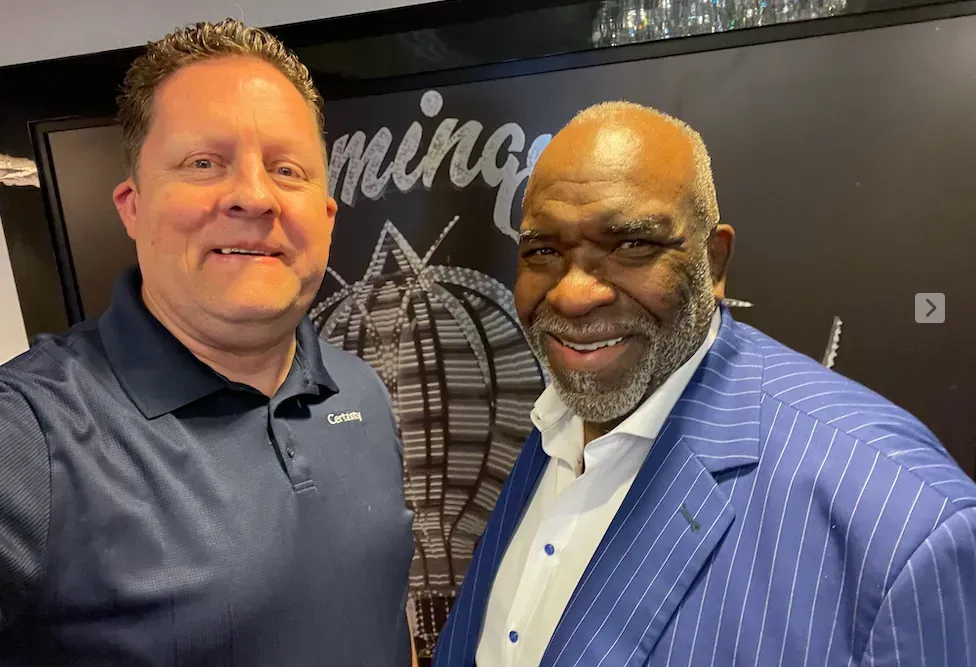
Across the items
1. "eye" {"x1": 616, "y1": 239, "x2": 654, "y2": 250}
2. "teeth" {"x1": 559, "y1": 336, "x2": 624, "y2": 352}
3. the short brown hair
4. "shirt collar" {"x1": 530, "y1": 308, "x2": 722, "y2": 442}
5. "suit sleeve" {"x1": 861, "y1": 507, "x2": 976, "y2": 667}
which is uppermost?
the short brown hair

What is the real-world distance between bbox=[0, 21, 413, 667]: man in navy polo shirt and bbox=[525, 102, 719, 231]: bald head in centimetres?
45

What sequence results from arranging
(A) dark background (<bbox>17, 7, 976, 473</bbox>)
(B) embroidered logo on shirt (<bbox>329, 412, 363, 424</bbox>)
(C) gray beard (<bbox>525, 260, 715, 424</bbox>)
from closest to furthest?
(C) gray beard (<bbox>525, 260, 715, 424</bbox>) < (B) embroidered logo on shirt (<bbox>329, 412, 363, 424</bbox>) < (A) dark background (<bbox>17, 7, 976, 473</bbox>)

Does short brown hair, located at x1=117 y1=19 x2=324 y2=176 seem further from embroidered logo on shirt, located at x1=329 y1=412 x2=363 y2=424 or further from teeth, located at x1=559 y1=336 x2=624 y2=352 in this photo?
teeth, located at x1=559 y1=336 x2=624 y2=352

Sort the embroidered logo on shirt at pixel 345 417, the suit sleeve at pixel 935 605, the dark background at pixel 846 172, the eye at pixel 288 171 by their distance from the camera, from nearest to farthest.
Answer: the suit sleeve at pixel 935 605, the eye at pixel 288 171, the embroidered logo on shirt at pixel 345 417, the dark background at pixel 846 172

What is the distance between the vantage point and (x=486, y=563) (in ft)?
3.37

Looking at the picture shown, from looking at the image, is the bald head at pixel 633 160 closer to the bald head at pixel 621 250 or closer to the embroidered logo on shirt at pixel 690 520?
the bald head at pixel 621 250

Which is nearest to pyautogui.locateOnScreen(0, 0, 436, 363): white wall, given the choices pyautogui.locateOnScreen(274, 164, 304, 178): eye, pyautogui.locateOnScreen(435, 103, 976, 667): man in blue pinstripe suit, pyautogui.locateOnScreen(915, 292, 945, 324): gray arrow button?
pyautogui.locateOnScreen(274, 164, 304, 178): eye

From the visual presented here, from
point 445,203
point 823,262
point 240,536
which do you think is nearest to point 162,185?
point 240,536

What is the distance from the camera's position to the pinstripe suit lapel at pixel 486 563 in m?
1.00

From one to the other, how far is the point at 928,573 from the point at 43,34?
2.28m

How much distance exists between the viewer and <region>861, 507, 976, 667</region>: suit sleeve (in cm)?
58

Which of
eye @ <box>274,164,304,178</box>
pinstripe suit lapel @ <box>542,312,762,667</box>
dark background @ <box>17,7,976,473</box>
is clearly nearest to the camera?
pinstripe suit lapel @ <box>542,312,762,667</box>

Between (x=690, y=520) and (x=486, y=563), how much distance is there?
43 centimetres

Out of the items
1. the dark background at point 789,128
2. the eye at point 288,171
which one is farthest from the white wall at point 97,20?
the eye at point 288,171
